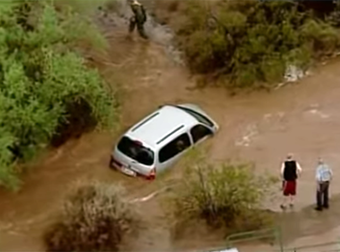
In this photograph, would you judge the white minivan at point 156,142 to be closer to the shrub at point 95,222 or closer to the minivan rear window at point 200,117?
the minivan rear window at point 200,117

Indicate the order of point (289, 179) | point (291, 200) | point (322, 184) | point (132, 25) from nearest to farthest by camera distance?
point (322, 184), point (289, 179), point (291, 200), point (132, 25)

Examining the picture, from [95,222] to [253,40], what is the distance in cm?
708

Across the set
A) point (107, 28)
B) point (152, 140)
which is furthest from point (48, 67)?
point (107, 28)

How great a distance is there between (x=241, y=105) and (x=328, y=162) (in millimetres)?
3000

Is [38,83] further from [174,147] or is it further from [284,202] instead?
[284,202]

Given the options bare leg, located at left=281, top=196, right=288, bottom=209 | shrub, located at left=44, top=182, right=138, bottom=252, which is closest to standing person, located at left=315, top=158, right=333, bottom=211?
bare leg, located at left=281, top=196, right=288, bottom=209

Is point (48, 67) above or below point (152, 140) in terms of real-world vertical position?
above

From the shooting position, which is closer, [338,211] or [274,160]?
[338,211]

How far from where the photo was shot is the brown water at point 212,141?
22.9 meters

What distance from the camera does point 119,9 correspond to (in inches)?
1196

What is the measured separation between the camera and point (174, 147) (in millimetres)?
24250

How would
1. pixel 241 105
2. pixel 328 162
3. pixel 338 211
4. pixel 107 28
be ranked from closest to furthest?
pixel 338 211 → pixel 328 162 → pixel 241 105 → pixel 107 28

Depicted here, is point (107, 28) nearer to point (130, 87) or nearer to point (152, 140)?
point (130, 87)

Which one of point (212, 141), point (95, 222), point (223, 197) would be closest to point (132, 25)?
point (212, 141)
